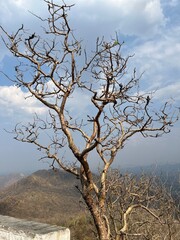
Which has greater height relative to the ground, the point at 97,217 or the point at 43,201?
the point at 97,217

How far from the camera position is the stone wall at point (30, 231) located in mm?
2424

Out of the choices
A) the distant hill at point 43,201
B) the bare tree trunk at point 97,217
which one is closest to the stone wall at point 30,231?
the bare tree trunk at point 97,217

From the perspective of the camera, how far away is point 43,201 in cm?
4919

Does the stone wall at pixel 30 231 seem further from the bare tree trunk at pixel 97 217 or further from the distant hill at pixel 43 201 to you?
the distant hill at pixel 43 201

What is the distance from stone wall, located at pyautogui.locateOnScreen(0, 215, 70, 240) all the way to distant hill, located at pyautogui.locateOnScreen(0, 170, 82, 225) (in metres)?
33.5

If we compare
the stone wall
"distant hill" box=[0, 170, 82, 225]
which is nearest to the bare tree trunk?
the stone wall

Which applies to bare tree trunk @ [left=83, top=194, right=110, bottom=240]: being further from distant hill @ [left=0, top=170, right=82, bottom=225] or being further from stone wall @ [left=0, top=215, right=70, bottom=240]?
distant hill @ [left=0, top=170, right=82, bottom=225]

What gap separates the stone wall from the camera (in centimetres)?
242

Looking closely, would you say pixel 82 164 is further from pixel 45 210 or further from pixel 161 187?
pixel 45 210

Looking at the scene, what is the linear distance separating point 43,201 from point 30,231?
48472 mm

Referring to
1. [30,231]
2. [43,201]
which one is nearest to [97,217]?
[30,231]

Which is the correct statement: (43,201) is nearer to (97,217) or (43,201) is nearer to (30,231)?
(97,217)

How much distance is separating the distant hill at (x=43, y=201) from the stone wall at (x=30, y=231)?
110ft

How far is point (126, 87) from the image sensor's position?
920 cm
